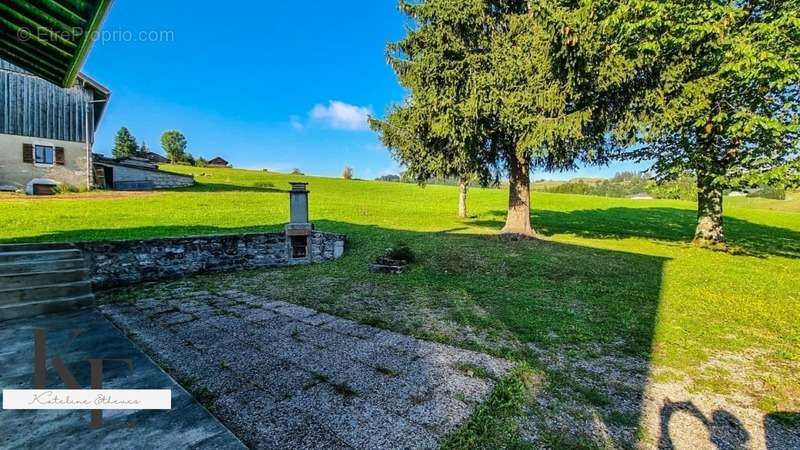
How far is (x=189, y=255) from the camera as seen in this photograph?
8.53m

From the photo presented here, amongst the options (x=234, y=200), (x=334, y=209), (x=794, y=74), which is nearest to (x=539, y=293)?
(x=794, y=74)

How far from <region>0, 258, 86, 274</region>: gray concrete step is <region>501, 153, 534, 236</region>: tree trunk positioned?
41.6 feet

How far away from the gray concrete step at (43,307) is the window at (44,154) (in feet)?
65.4

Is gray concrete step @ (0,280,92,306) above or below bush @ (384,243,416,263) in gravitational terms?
below

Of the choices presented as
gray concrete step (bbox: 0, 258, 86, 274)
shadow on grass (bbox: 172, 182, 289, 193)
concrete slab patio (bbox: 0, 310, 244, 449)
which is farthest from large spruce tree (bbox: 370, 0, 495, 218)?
shadow on grass (bbox: 172, 182, 289, 193)

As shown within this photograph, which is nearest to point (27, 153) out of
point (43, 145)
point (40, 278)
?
point (43, 145)

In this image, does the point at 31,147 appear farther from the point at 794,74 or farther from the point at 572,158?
the point at 794,74

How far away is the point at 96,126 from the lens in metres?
21.6

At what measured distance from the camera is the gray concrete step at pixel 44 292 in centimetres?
505

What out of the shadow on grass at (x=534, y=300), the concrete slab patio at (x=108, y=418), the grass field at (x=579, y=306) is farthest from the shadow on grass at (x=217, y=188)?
the concrete slab patio at (x=108, y=418)

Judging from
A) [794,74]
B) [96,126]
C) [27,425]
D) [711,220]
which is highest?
[96,126]

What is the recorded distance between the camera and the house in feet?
57.6

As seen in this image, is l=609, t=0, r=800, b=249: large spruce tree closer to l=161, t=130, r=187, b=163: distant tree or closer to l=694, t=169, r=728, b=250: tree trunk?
l=694, t=169, r=728, b=250: tree trunk

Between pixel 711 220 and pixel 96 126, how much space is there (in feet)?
108
